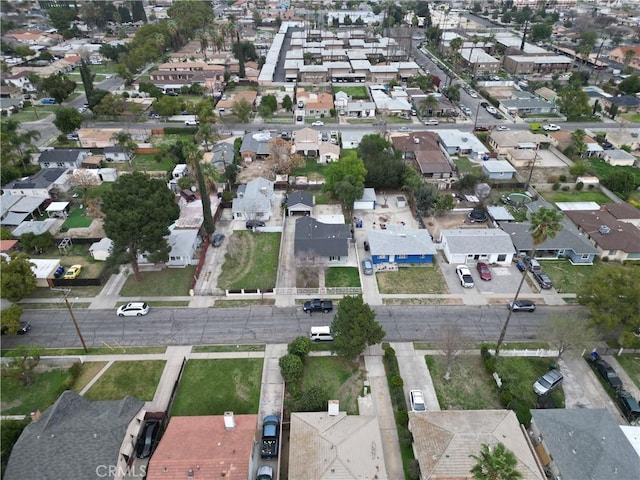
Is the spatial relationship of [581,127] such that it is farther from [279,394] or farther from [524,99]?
[279,394]

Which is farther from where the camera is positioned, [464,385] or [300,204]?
[300,204]

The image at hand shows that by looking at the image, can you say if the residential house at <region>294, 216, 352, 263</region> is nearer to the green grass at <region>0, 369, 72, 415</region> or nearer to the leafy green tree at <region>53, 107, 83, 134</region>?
the green grass at <region>0, 369, 72, 415</region>

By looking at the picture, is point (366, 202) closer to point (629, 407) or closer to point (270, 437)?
point (270, 437)

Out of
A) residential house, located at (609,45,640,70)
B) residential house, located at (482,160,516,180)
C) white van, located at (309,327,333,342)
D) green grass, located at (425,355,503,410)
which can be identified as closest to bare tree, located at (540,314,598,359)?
green grass, located at (425,355,503,410)

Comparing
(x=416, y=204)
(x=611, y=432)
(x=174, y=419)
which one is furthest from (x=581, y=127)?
(x=174, y=419)

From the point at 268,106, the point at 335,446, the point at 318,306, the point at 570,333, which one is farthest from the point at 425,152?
the point at 335,446

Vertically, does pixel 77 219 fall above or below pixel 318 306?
below

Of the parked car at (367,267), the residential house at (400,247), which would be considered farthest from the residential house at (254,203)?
the parked car at (367,267)

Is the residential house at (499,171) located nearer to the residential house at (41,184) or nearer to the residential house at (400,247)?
the residential house at (400,247)
